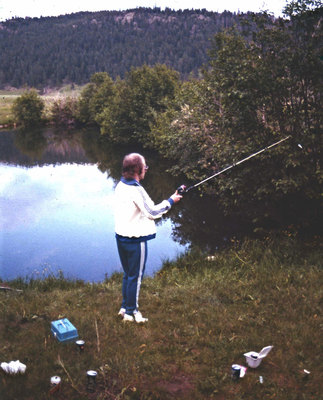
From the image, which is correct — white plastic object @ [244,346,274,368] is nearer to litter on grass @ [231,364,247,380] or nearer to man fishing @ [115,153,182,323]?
litter on grass @ [231,364,247,380]

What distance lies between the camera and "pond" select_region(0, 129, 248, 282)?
1509 cm

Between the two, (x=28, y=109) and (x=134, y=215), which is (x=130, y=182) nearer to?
(x=134, y=215)

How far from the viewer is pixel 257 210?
15.2 meters

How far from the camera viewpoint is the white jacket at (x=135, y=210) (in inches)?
225

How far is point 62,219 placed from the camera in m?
20.5

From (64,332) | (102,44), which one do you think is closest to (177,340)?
(64,332)

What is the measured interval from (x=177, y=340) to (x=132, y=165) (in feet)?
8.15

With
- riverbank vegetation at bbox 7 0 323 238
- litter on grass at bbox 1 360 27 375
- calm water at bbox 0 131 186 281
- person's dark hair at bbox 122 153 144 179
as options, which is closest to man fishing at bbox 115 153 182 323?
person's dark hair at bbox 122 153 144 179

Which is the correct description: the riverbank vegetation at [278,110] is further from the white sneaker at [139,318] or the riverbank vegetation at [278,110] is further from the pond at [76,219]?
the white sneaker at [139,318]

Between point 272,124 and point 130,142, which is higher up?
point 272,124

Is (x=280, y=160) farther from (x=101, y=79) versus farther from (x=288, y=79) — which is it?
(x=101, y=79)

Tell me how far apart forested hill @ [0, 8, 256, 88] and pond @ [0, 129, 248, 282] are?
81.0 metres

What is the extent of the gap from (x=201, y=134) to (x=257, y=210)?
21.7 ft

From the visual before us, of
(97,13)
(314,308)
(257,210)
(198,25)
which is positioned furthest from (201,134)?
(97,13)
